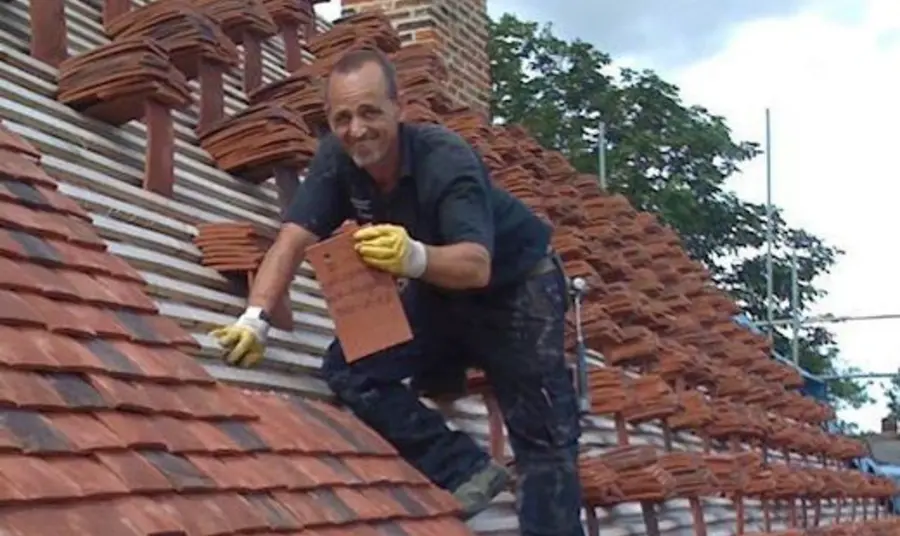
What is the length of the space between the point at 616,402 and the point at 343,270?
3.33 m

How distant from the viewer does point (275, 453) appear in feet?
12.2

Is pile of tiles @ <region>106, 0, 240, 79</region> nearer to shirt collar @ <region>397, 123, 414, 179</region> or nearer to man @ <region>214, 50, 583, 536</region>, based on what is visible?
man @ <region>214, 50, 583, 536</region>

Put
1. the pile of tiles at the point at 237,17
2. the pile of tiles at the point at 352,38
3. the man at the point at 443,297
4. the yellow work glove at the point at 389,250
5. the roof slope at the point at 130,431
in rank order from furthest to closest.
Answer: the pile of tiles at the point at 352,38, the pile of tiles at the point at 237,17, the man at the point at 443,297, the yellow work glove at the point at 389,250, the roof slope at the point at 130,431

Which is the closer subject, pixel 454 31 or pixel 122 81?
pixel 122 81

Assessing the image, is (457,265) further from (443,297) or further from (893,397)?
(893,397)

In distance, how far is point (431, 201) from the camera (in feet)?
13.4

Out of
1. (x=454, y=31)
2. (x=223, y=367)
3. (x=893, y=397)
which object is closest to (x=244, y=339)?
(x=223, y=367)

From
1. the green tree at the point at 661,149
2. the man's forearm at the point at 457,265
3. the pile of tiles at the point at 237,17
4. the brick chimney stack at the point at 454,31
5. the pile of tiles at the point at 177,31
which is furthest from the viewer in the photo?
the green tree at the point at 661,149

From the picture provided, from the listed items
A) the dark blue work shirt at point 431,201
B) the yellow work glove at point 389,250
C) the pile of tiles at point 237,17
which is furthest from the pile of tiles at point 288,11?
the yellow work glove at point 389,250

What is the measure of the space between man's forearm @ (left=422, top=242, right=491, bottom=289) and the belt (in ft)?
Result: 1.91

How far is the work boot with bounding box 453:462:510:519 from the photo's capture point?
443 cm

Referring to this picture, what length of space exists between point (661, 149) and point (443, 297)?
31.3m

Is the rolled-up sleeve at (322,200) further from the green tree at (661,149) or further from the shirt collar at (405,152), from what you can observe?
the green tree at (661,149)

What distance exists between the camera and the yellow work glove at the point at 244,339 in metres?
4.14
